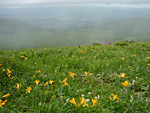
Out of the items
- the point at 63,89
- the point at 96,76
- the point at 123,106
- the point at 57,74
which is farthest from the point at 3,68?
the point at 123,106

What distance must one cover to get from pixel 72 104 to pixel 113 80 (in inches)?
71.1

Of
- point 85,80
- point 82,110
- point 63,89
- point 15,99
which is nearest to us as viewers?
point 82,110

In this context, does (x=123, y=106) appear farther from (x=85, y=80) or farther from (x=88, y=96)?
(x=85, y=80)

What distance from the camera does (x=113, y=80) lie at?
363 cm

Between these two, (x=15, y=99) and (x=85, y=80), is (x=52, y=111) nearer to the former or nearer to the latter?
(x=15, y=99)

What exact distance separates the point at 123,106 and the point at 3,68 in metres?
3.46

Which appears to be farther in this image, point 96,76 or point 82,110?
point 96,76

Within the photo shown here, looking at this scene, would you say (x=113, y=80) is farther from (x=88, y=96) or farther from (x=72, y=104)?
(x=72, y=104)

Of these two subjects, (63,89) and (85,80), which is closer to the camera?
(63,89)

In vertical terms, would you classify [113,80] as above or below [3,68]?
below

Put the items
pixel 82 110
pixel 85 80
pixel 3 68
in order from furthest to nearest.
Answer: pixel 85 80
pixel 3 68
pixel 82 110

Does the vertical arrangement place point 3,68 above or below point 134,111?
above

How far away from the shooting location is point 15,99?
2693mm

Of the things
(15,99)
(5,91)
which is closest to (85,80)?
(15,99)
